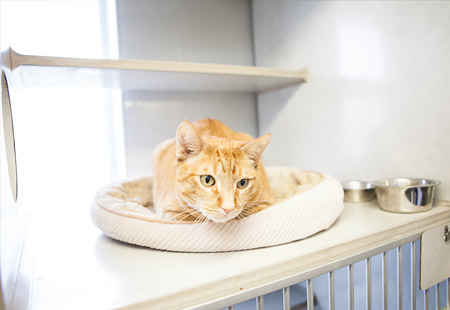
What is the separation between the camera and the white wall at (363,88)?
1.25 meters

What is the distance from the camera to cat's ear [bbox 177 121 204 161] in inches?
33.6

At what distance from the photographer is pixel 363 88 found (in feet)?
4.93

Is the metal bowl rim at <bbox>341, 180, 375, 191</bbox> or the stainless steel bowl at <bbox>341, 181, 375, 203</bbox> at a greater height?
the metal bowl rim at <bbox>341, 180, 375, 191</bbox>

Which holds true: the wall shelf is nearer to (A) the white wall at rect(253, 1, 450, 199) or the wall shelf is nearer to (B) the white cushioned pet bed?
(A) the white wall at rect(253, 1, 450, 199)

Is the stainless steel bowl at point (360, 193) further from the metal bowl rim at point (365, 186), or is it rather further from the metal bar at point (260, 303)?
the metal bar at point (260, 303)

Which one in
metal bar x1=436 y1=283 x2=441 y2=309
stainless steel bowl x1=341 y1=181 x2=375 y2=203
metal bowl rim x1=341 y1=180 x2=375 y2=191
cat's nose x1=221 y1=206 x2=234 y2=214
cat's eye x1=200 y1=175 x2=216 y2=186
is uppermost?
→ cat's eye x1=200 y1=175 x2=216 y2=186

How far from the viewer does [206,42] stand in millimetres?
2033

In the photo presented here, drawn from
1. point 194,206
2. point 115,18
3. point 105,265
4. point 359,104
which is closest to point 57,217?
point 105,265

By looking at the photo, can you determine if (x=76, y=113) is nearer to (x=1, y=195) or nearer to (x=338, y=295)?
(x=1, y=195)

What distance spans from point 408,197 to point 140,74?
122cm

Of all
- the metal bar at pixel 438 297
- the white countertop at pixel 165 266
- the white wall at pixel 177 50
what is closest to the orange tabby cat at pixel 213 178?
the white countertop at pixel 165 266

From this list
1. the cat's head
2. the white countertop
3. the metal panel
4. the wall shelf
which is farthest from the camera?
the wall shelf

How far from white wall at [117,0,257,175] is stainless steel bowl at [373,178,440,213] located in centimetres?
116

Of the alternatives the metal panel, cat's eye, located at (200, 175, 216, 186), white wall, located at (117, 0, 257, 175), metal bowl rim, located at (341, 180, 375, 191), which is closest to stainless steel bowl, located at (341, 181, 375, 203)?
metal bowl rim, located at (341, 180, 375, 191)
